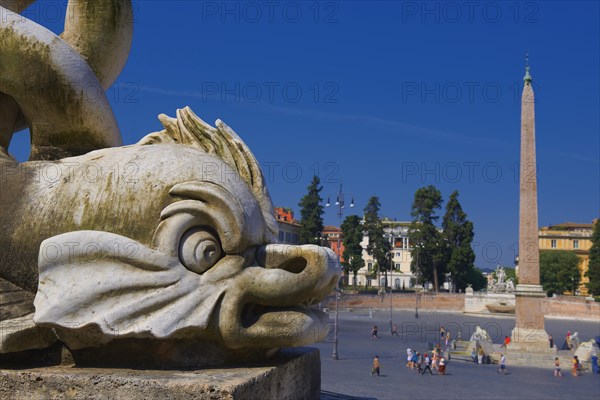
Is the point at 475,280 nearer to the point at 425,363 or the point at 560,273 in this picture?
the point at 560,273

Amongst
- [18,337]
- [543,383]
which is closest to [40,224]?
[18,337]

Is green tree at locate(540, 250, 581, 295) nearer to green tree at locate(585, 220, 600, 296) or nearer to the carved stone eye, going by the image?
green tree at locate(585, 220, 600, 296)

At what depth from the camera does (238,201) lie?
3045mm

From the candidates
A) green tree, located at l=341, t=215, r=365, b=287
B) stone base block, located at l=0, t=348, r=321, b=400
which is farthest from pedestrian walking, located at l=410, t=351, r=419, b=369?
green tree, located at l=341, t=215, r=365, b=287

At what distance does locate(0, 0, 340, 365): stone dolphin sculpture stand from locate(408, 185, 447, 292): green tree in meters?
52.9

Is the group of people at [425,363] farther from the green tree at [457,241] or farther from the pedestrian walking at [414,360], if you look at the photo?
the green tree at [457,241]

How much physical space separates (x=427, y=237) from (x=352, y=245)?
6303 mm

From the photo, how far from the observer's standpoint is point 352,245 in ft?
185

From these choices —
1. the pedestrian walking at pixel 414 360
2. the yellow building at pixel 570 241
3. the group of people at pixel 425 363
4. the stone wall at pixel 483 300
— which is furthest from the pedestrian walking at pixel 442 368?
the yellow building at pixel 570 241

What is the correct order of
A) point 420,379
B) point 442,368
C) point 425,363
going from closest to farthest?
point 420,379 < point 442,368 < point 425,363

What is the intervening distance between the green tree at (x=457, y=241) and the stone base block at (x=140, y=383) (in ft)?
175

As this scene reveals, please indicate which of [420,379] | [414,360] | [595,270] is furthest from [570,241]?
[420,379]

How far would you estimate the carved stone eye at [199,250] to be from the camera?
2932 mm

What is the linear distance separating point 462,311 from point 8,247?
49494 millimetres
